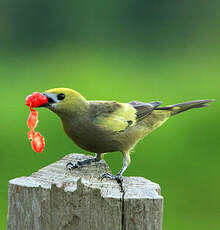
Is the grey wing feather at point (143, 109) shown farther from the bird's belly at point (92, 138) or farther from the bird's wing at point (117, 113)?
the bird's belly at point (92, 138)

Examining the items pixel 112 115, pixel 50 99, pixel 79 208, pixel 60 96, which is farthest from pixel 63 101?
pixel 79 208

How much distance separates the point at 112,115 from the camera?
4.70 m

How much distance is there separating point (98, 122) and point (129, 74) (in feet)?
20.7

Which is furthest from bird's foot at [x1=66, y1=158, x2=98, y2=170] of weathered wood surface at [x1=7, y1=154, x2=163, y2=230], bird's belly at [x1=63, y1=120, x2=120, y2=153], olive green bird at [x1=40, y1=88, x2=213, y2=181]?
weathered wood surface at [x1=7, y1=154, x2=163, y2=230]

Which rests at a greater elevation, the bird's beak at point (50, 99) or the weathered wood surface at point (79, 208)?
the bird's beak at point (50, 99)

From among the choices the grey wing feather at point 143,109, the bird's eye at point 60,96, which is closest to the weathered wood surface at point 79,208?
the bird's eye at point 60,96

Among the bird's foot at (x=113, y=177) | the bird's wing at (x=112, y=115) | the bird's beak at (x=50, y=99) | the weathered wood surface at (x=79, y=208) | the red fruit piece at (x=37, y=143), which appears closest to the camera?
the weathered wood surface at (x=79, y=208)

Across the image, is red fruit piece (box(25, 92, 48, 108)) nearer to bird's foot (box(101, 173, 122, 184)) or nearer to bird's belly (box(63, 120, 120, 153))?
bird's belly (box(63, 120, 120, 153))

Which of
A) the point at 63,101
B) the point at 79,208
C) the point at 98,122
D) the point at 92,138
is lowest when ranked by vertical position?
the point at 79,208

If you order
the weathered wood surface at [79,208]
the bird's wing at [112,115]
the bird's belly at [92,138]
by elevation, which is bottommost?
the weathered wood surface at [79,208]

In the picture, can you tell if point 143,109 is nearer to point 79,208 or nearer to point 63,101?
point 63,101

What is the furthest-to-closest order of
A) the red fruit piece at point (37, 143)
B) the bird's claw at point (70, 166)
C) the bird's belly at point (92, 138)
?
the bird's belly at point (92, 138) → the bird's claw at point (70, 166) → the red fruit piece at point (37, 143)

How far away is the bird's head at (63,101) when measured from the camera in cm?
400

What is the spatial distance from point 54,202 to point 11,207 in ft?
0.88
